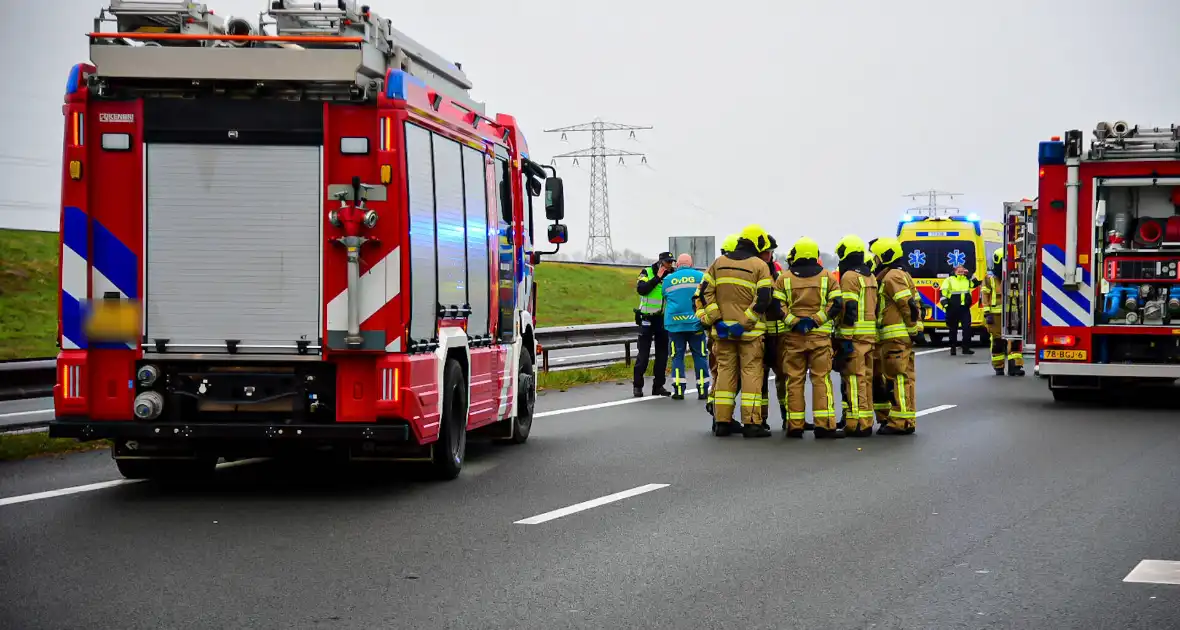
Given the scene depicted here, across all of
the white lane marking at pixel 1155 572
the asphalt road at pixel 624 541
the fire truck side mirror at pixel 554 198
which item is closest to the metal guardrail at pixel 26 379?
the asphalt road at pixel 624 541

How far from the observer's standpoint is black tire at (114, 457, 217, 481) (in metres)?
10.8

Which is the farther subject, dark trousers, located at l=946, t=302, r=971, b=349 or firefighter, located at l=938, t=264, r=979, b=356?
dark trousers, located at l=946, t=302, r=971, b=349

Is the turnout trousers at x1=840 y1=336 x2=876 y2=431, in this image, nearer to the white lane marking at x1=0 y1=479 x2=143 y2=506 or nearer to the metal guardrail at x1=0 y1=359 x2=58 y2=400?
the white lane marking at x1=0 y1=479 x2=143 y2=506

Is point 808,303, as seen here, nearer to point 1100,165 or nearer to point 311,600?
point 1100,165

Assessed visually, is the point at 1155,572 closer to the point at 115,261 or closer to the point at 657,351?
the point at 115,261

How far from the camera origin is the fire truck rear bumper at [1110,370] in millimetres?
17359

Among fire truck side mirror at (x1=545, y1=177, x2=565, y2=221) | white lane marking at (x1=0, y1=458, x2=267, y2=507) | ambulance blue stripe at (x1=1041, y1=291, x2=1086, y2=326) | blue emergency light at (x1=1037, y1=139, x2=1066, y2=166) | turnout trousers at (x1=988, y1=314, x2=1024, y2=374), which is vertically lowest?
white lane marking at (x1=0, y1=458, x2=267, y2=507)

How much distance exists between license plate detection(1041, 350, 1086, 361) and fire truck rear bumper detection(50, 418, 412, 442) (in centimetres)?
1041

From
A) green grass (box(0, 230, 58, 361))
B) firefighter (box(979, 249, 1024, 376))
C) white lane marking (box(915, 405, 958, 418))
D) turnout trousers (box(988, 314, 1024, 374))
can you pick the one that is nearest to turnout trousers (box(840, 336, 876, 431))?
white lane marking (box(915, 405, 958, 418))

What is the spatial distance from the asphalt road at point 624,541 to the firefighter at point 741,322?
0.82 metres

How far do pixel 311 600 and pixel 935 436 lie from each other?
8757 mm

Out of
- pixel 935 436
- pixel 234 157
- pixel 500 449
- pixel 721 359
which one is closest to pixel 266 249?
pixel 234 157

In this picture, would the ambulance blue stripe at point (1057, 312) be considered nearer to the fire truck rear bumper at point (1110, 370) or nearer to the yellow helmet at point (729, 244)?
the fire truck rear bumper at point (1110, 370)

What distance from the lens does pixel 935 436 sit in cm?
1437
